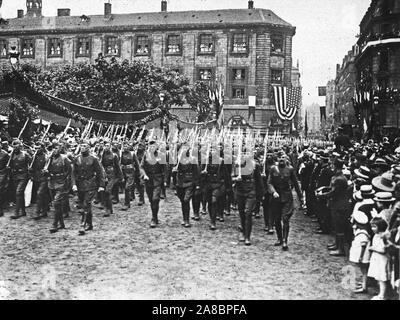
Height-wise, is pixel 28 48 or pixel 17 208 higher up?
pixel 28 48

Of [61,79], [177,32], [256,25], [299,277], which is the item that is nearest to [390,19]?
[299,277]

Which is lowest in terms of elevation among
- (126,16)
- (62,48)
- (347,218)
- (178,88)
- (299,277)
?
(299,277)

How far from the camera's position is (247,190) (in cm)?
991

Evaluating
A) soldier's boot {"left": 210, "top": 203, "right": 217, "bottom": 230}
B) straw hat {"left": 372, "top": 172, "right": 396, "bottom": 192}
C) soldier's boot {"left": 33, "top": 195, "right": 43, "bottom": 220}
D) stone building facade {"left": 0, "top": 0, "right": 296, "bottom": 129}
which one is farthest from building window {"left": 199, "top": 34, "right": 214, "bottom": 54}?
straw hat {"left": 372, "top": 172, "right": 396, "bottom": 192}

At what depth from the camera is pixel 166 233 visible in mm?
10438

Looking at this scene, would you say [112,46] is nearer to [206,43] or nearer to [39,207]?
[206,43]

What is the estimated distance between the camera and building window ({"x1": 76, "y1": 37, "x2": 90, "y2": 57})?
48.1 metres

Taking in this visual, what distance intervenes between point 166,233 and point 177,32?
38.3m

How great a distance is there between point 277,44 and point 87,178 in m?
37.4

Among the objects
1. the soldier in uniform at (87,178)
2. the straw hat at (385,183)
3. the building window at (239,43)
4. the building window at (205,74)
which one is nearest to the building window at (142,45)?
the building window at (205,74)

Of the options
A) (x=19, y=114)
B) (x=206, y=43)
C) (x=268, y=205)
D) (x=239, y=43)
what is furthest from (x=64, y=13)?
(x=268, y=205)

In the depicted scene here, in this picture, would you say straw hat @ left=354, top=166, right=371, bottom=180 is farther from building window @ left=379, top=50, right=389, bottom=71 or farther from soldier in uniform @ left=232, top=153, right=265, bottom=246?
building window @ left=379, top=50, right=389, bottom=71
